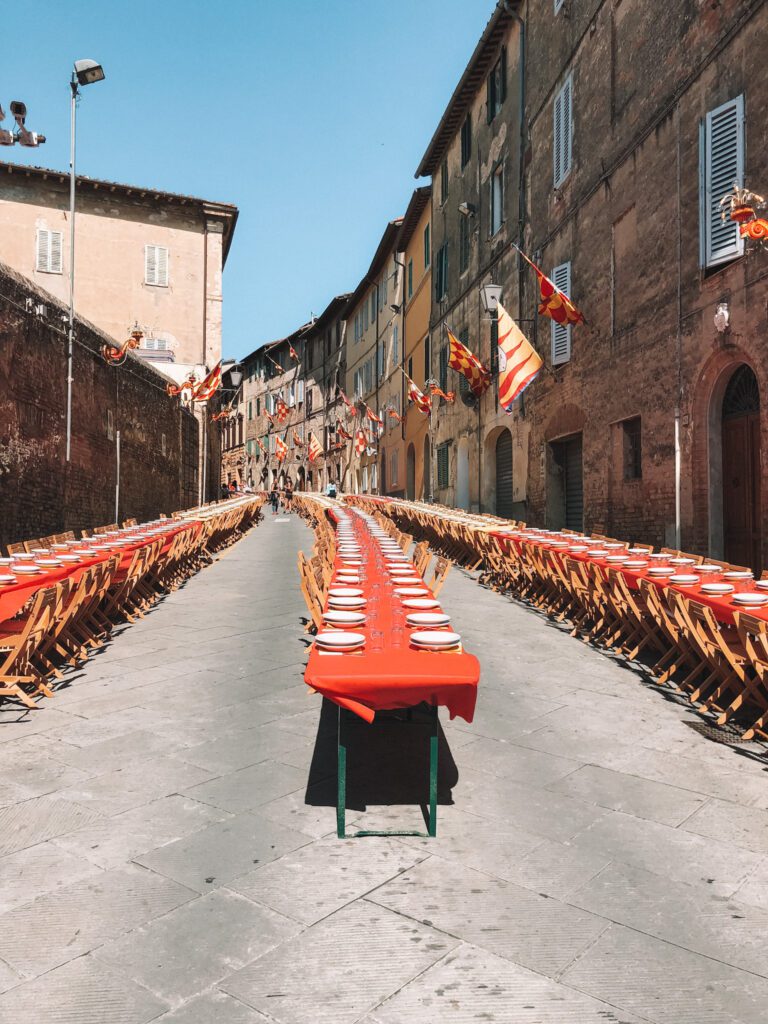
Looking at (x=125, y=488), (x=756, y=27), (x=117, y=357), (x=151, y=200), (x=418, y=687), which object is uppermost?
(x=151, y=200)

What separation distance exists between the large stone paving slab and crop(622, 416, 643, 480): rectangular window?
33.2 feet

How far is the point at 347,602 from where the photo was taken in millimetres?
4090

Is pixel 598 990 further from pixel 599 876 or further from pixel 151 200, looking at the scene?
pixel 151 200

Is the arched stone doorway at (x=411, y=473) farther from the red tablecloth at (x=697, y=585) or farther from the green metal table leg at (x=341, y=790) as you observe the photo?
the green metal table leg at (x=341, y=790)

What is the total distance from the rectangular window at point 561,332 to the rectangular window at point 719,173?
4513 mm

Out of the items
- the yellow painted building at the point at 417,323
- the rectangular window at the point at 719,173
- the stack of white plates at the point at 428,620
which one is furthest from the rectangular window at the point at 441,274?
the stack of white plates at the point at 428,620

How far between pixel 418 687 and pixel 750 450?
295 inches

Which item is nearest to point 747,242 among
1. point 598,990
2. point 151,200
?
point 598,990

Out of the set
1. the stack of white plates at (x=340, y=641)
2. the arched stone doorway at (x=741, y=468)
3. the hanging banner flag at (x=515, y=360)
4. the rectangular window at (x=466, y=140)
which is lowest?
the stack of white plates at (x=340, y=641)

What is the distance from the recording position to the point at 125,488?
16797 millimetres

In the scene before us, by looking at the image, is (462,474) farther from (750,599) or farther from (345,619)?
(345,619)

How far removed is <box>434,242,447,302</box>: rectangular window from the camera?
23.2 metres

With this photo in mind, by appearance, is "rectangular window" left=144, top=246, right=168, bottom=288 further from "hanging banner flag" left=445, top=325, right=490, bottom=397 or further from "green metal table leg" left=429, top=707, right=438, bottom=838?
"green metal table leg" left=429, top=707, right=438, bottom=838

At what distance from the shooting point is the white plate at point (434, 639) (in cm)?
322
